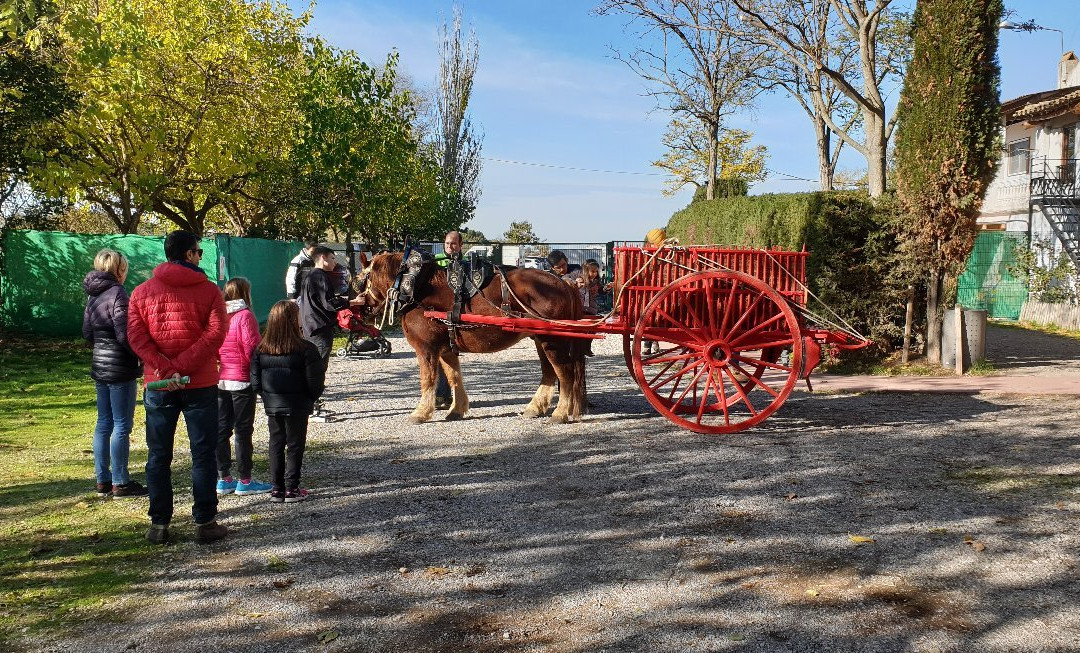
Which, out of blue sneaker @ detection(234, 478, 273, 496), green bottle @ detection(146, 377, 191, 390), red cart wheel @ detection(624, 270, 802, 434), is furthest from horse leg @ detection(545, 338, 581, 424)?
green bottle @ detection(146, 377, 191, 390)

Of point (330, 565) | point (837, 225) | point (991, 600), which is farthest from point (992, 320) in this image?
point (330, 565)

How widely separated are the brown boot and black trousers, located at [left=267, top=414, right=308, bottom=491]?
829 mm

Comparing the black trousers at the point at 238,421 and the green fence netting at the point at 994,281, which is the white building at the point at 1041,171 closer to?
the green fence netting at the point at 994,281

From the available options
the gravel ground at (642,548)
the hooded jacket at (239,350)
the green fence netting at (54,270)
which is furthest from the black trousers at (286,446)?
the green fence netting at (54,270)

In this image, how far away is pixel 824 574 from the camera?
15.0ft

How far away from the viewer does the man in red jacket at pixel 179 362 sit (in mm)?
5062

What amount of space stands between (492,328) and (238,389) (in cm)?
329

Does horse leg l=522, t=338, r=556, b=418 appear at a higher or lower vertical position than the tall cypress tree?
lower

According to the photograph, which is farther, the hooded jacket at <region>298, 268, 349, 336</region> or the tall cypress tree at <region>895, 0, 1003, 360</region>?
the tall cypress tree at <region>895, 0, 1003, 360</region>

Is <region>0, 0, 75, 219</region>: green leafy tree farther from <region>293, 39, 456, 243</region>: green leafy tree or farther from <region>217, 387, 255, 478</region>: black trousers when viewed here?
<region>217, 387, 255, 478</region>: black trousers

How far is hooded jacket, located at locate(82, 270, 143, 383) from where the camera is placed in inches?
231

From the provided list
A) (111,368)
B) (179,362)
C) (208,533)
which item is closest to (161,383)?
(179,362)

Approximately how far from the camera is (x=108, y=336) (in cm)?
592

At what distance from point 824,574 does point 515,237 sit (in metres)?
45.5
